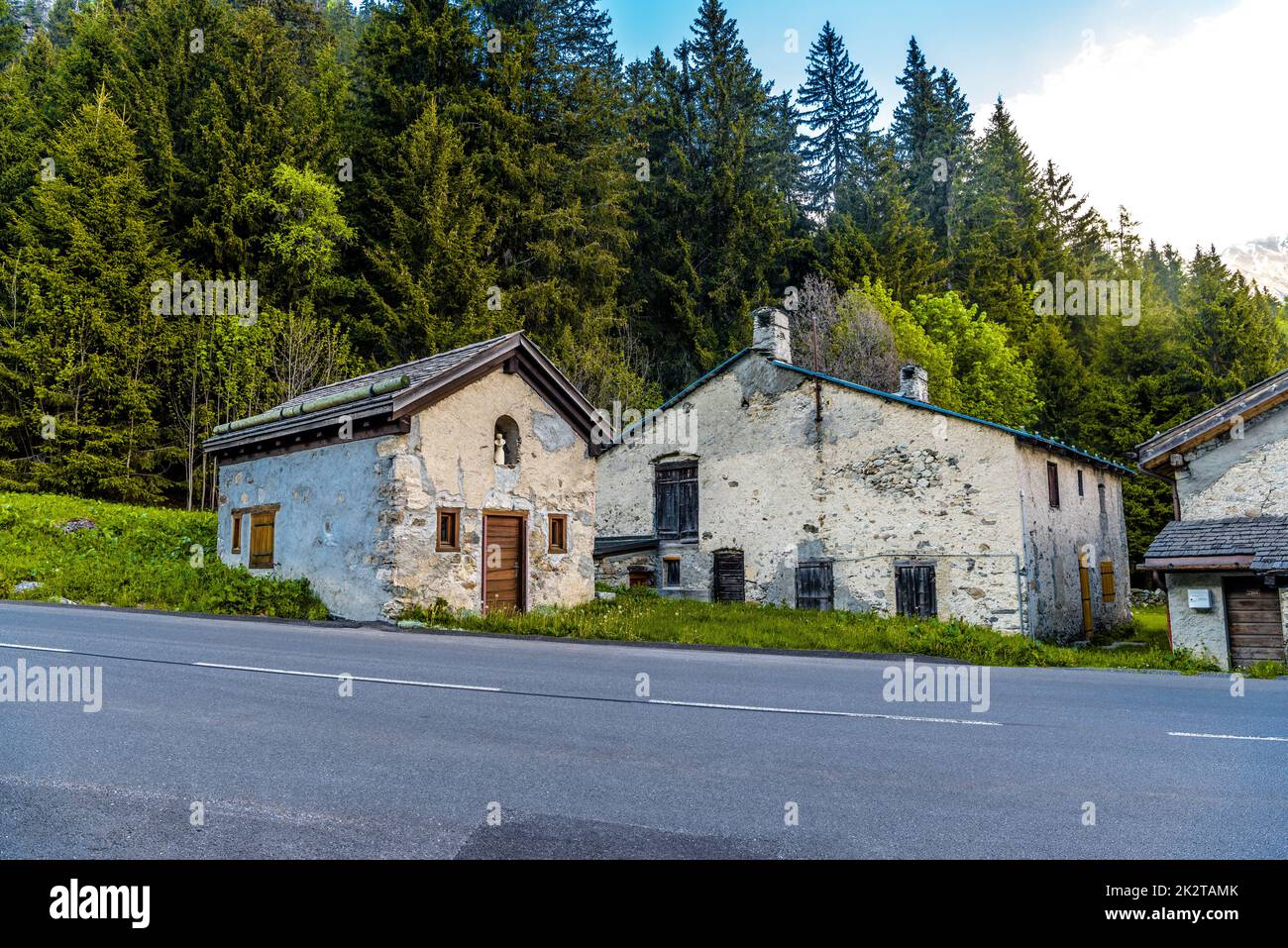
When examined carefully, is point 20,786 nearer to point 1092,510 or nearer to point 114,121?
point 1092,510

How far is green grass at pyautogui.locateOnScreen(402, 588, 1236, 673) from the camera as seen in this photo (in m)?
14.6

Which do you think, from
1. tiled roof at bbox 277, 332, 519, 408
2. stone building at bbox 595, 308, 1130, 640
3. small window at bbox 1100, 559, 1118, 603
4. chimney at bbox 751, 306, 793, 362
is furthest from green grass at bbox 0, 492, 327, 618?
small window at bbox 1100, 559, 1118, 603

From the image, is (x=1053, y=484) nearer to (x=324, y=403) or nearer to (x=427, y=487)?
(x=427, y=487)

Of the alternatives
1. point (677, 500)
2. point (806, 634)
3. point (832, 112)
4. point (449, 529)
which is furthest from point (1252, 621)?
point (832, 112)

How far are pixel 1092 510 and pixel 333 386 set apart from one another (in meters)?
24.0

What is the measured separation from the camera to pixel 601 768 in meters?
5.43

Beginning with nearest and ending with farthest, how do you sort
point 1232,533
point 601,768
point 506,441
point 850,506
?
1. point 601,768
2. point 1232,533
3. point 506,441
4. point 850,506

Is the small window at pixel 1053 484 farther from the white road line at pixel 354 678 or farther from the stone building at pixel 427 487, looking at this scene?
the white road line at pixel 354 678

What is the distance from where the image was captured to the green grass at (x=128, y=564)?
16.3 metres

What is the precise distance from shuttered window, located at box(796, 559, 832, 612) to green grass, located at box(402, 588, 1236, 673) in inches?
170

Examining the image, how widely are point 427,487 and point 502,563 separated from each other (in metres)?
2.62

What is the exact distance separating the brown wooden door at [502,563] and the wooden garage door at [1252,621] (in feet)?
48.5

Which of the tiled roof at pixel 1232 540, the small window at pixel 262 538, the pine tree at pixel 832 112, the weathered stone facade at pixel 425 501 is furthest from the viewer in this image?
the pine tree at pixel 832 112

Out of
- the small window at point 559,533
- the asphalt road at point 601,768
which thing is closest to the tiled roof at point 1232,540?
the asphalt road at point 601,768
